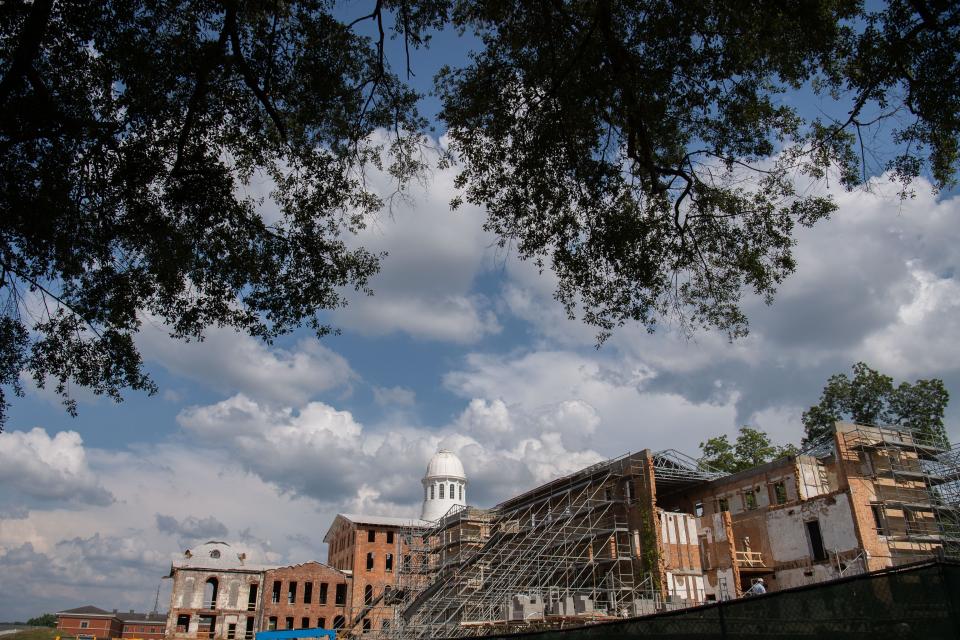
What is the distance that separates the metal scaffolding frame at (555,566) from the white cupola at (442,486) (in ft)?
83.3

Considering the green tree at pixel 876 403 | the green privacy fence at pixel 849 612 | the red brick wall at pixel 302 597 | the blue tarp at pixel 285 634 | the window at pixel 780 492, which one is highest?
the green tree at pixel 876 403

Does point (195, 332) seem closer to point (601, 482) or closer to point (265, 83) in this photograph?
point (265, 83)

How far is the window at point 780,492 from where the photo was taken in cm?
3297

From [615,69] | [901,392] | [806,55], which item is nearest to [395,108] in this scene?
[615,69]

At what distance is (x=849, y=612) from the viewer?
5973 millimetres

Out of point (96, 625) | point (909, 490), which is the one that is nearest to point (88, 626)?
point (96, 625)

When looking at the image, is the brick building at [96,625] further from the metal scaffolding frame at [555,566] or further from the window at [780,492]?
the window at [780,492]

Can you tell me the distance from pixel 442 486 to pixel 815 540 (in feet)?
143

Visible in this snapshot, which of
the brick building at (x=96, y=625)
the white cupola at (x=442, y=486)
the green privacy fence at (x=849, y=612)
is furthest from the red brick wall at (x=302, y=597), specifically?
the green privacy fence at (x=849, y=612)

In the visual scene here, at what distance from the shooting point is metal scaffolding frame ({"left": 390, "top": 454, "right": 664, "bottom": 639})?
102 ft

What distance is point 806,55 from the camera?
1248cm

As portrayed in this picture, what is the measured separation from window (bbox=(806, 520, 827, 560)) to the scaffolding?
239 centimetres

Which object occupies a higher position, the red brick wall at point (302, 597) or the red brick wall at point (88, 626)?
the red brick wall at point (302, 597)

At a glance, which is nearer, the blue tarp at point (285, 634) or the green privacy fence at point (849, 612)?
the green privacy fence at point (849, 612)
